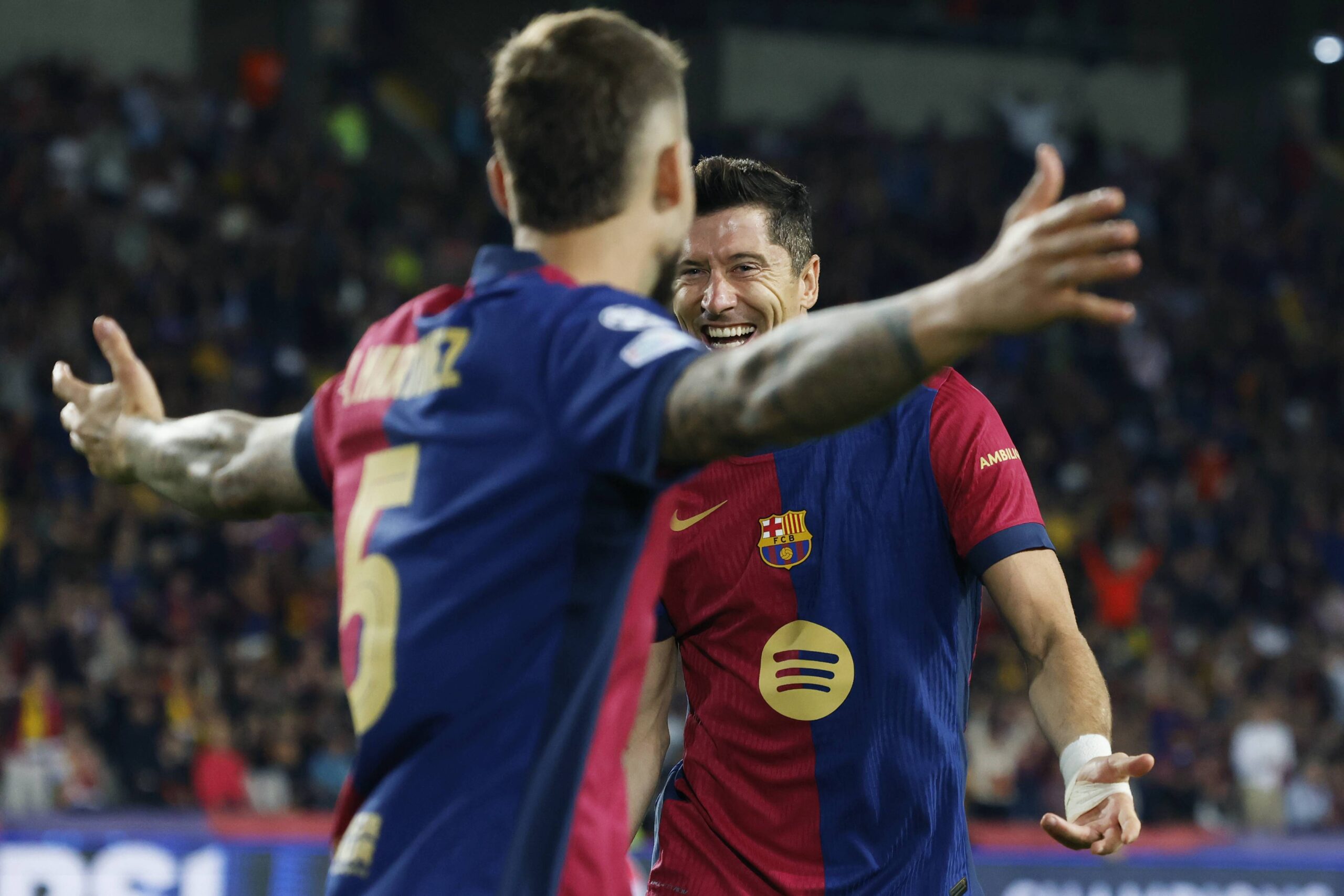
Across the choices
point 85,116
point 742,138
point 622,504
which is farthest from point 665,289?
point 742,138

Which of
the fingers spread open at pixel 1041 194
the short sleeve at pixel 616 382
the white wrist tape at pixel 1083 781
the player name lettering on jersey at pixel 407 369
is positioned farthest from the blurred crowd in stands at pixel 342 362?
the fingers spread open at pixel 1041 194

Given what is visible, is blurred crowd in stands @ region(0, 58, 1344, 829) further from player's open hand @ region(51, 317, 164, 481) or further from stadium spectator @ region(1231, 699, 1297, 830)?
player's open hand @ region(51, 317, 164, 481)

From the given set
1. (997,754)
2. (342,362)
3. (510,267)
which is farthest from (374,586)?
(342,362)

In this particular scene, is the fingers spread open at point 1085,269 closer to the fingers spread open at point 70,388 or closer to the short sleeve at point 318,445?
the short sleeve at point 318,445

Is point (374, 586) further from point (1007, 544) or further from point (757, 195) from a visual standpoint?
point (757, 195)

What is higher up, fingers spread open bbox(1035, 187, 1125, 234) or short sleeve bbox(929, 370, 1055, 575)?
fingers spread open bbox(1035, 187, 1125, 234)

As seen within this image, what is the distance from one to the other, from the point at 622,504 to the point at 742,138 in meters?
18.6

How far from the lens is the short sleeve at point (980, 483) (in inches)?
142

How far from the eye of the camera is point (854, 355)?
7.00ft

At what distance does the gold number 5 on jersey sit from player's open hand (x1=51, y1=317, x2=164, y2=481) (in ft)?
3.18

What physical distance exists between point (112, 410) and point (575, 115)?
142cm

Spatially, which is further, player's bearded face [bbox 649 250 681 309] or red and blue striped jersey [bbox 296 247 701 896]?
player's bearded face [bbox 649 250 681 309]

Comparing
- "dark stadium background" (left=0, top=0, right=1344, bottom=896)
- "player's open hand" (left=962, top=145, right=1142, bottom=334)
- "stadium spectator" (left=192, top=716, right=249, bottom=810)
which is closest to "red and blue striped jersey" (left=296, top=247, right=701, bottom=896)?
"player's open hand" (left=962, top=145, right=1142, bottom=334)

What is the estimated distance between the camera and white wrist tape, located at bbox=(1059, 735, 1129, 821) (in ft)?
10.4
